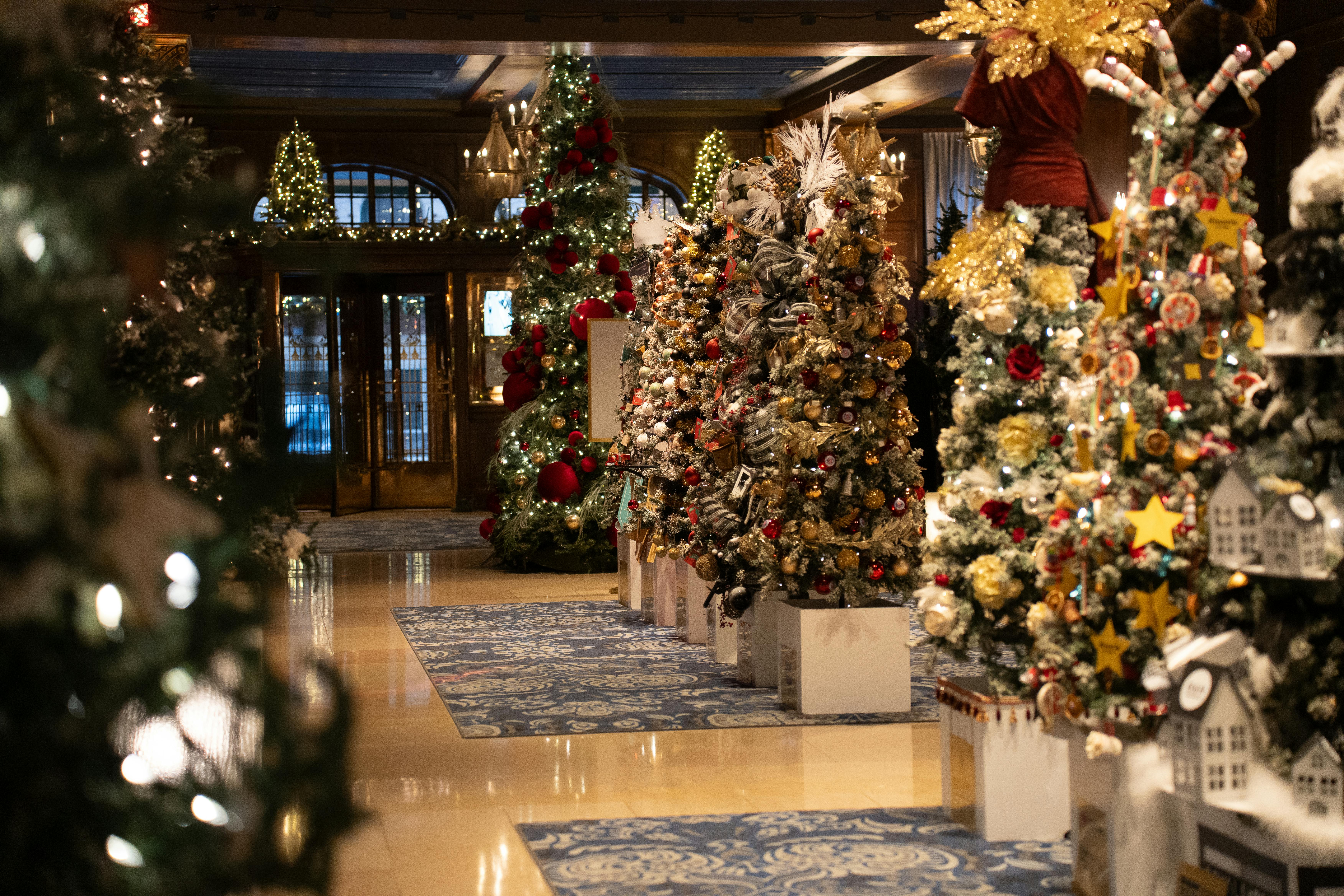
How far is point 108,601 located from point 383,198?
51.1 feet

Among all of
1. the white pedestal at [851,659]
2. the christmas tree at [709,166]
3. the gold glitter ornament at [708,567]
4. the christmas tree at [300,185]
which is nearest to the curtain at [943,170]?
the christmas tree at [709,166]

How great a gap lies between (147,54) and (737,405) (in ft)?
17.4

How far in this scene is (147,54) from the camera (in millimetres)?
1511

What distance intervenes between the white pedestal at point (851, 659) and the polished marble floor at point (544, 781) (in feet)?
0.75

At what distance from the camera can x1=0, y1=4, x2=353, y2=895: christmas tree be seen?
880 millimetres

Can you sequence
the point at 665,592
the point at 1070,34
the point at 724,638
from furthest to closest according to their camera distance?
1. the point at 665,592
2. the point at 724,638
3. the point at 1070,34

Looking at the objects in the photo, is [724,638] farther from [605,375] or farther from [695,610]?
[605,375]

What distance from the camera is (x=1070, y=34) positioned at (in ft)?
14.0

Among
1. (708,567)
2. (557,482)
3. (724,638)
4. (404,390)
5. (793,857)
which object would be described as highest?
(404,390)

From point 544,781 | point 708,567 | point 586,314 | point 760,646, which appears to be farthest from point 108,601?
point 586,314

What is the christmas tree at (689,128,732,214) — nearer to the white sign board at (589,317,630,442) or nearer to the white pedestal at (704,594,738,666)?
the white sign board at (589,317,630,442)

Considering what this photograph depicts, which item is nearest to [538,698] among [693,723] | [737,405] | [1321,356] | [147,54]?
[693,723]

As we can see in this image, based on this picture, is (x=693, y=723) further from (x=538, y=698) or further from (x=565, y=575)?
(x=565, y=575)

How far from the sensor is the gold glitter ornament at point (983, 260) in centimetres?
421
